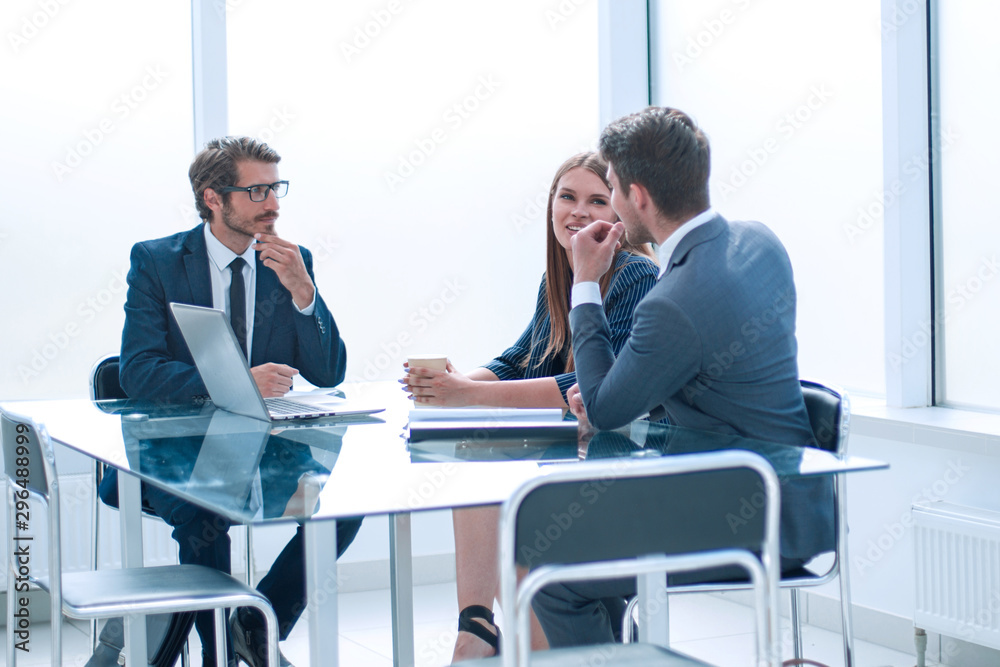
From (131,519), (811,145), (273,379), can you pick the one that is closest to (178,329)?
(273,379)

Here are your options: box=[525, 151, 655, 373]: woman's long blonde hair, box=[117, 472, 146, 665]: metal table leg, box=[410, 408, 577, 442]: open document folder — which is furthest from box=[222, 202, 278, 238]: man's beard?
box=[410, 408, 577, 442]: open document folder

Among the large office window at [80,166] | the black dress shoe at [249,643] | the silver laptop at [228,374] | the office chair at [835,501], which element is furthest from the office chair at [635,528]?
the large office window at [80,166]

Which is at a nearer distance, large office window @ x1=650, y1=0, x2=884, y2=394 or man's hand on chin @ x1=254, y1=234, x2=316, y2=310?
man's hand on chin @ x1=254, y1=234, x2=316, y2=310

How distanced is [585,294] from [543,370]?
589 mm

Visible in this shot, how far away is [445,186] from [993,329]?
6.17 ft

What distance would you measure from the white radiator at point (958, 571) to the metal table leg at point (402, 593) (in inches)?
57.2

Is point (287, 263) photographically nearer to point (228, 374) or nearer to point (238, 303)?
point (238, 303)

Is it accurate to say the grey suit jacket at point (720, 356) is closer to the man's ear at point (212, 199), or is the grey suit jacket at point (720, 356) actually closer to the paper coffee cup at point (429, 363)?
the paper coffee cup at point (429, 363)

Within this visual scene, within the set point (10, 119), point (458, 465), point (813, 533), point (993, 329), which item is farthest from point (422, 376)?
point (10, 119)

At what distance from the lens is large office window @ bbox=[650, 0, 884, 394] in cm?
311

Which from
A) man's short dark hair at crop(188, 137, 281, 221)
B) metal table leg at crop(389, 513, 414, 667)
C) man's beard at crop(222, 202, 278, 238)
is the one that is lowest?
metal table leg at crop(389, 513, 414, 667)

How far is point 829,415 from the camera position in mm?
2021

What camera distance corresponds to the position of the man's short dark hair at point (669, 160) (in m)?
1.92

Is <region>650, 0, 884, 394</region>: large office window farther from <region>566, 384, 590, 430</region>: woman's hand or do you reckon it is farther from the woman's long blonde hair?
<region>566, 384, 590, 430</region>: woman's hand
